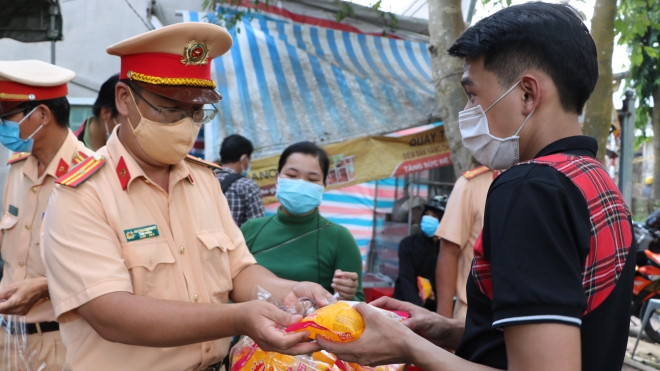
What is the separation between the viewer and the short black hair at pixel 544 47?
133cm

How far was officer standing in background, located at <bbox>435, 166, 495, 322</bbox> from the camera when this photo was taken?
360cm

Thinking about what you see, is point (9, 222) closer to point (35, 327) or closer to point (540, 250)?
point (35, 327)

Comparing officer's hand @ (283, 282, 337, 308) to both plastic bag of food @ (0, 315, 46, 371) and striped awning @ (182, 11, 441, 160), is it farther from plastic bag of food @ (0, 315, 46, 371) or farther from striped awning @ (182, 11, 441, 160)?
striped awning @ (182, 11, 441, 160)

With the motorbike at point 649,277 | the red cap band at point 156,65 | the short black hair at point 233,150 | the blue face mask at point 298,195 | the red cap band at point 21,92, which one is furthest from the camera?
the motorbike at point 649,277

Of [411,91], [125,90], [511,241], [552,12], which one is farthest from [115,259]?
[411,91]

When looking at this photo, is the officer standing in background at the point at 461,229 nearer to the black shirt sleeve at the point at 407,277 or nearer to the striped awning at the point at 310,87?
the black shirt sleeve at the point at 407,277

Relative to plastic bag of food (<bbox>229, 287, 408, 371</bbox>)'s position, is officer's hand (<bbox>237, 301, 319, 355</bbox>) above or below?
above

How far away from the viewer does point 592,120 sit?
4770 millimetres

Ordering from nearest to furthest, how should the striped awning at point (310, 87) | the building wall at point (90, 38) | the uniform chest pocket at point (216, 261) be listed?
the uniform chest pocket at point (216, 261) → the striped awning at point (310, 87) → the building wall at point (90, 38)

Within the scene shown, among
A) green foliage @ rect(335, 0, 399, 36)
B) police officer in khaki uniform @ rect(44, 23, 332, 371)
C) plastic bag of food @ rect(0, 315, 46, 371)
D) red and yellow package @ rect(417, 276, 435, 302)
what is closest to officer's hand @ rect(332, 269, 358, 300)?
police officer in khaki uniform @ rect(44, 23, 332, 371)

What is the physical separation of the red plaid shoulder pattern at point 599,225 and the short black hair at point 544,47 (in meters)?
0.18

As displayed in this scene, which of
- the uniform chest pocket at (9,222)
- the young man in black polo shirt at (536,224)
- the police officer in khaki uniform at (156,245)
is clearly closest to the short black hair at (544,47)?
the young man in black polo shirt at (536,224)

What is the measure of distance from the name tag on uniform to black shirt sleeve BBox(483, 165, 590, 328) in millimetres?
1264

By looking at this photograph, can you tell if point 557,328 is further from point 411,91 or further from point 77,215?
point 411,91
